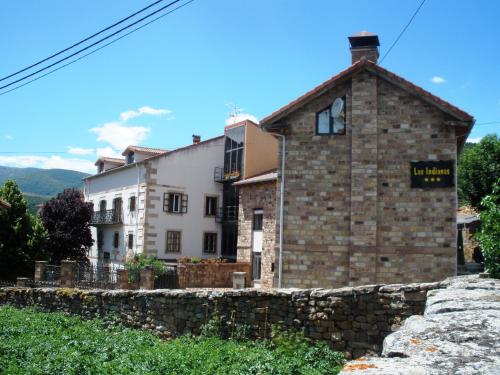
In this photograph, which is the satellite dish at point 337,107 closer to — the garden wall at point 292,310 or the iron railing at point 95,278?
the garden wall at point 292,310

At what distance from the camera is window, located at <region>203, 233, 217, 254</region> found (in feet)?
106

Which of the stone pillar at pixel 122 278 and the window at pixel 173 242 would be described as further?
the window at pixel 173 242

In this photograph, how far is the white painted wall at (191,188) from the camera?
102 feet

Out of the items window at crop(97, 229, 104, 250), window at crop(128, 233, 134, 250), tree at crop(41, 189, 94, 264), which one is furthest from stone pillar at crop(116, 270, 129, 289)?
window at crop(97, 229, 104, 250)

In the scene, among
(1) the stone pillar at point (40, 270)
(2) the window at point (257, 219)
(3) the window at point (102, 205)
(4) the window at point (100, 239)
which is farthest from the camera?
(3) the window at point (102, 205)

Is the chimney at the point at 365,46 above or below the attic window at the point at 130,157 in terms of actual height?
above

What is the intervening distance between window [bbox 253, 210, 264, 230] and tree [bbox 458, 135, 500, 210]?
1372 centimetres

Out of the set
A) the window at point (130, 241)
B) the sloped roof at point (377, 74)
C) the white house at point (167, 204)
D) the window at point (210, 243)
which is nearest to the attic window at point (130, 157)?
the white house at point (167, 204)

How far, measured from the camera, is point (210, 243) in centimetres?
3266

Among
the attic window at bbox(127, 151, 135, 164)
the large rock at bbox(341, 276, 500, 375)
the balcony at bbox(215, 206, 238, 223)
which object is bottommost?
the large rock at bbox(341, 276, 500, 375)

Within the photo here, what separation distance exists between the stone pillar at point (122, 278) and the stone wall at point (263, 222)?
686cm

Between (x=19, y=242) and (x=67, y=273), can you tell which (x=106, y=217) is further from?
(x=67, y=273)

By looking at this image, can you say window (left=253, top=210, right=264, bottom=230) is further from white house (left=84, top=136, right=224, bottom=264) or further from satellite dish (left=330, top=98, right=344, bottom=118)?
satellite dish (left=330, top=98, right=344, bottom=118)

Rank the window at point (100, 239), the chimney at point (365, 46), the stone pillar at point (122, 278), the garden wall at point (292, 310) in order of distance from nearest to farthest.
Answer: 1. the garden wall at point (292, 310)
2. the chimney at point (365, 46)
3. the stone pillar at point (122, 278)
4. the window at point (100, 239)
